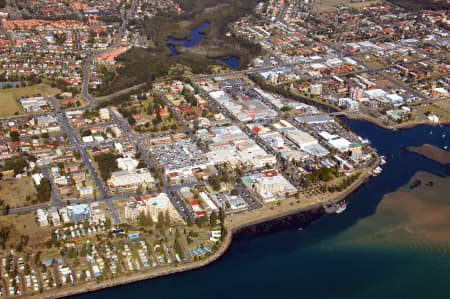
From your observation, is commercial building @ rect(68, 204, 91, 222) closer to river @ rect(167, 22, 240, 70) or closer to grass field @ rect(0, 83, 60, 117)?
grass field @ rect(0, 83, 60, 117)

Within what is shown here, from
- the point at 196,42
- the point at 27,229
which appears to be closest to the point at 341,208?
the point at 27,229

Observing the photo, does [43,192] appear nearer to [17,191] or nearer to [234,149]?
[17,191]

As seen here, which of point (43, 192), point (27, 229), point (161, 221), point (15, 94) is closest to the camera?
point (27, 229)

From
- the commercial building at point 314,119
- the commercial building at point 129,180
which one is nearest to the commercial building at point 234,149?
the commercial building at point 129,180

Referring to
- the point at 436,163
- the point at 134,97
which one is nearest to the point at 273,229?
the point at 436,163

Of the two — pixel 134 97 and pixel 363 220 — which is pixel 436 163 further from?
pixel 134 97

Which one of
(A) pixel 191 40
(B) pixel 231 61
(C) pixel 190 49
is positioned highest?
(C) pixel 190 49
